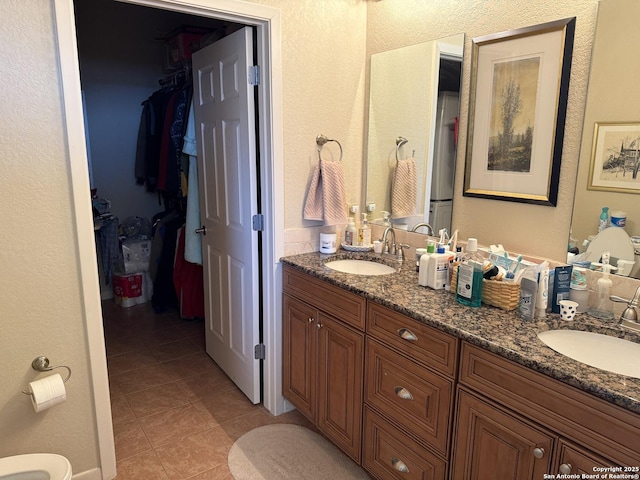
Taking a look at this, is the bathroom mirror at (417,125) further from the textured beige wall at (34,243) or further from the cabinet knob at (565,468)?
the textured beige wall at (34,243)

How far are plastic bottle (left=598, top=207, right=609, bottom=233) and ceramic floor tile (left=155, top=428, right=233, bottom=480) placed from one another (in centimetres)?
191

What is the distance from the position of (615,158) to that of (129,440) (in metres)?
2.51

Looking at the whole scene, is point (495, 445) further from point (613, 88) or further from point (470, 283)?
point (613, 88)

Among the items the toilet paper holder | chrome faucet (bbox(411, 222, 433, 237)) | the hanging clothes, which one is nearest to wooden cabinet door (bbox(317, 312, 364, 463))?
chrome faucet (bbox(411, 222, 433, 237))

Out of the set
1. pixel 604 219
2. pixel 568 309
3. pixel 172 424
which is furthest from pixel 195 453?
pixel 604 219

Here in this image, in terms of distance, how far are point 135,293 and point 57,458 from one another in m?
2.62

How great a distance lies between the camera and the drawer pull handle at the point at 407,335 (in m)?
1.64

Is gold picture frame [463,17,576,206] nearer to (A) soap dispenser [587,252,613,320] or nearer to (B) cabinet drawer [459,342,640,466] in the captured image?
(A) soap dispenser [587,252,613,320]

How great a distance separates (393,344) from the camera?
1737 millimetres

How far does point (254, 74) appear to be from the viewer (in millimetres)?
2234

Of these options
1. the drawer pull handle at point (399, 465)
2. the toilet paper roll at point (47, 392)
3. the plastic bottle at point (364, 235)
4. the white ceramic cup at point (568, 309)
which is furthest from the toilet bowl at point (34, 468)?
the white ceramic cup at point (568, 309)

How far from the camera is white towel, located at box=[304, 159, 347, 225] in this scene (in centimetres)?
238

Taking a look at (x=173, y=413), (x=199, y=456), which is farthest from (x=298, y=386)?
(x=173, y=413)

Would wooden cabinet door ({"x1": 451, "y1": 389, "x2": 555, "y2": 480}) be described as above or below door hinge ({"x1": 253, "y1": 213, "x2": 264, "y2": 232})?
below
